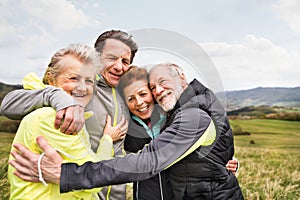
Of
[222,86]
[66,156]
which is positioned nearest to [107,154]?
[66,156]

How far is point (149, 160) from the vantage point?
166cm

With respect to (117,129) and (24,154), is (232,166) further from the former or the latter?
(24,154)

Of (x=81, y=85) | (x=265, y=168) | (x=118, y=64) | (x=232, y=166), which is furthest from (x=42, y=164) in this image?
(x=265, y=168)

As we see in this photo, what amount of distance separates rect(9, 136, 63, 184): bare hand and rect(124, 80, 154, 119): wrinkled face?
1.64 feet

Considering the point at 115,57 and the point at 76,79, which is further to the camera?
the point at 115,57

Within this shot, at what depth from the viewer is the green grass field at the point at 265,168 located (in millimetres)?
3665

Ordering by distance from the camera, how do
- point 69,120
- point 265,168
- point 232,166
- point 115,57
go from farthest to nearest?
point 265,168, point 232,166, point 115,57, point 69,120

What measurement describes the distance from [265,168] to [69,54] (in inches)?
155

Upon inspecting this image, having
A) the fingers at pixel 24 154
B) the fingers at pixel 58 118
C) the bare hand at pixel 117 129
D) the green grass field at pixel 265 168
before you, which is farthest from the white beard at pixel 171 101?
the green grass field at pixel 265 168

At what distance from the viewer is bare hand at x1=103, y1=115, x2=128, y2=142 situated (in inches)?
75.1

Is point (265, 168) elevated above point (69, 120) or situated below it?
below

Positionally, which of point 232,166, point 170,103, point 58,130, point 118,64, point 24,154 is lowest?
point 232,166

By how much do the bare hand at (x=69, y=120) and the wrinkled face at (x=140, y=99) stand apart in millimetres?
351

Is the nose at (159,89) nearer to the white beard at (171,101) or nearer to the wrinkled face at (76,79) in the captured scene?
the white beard at (171,101)
